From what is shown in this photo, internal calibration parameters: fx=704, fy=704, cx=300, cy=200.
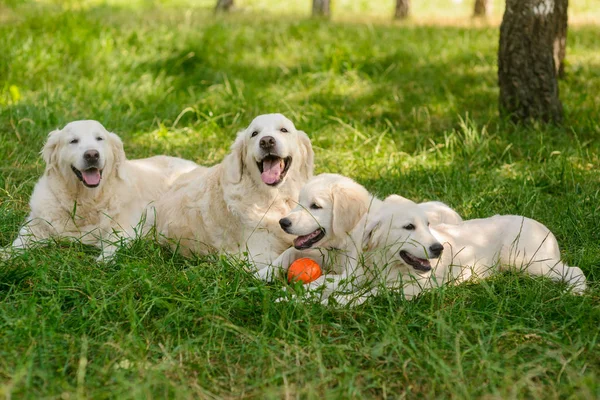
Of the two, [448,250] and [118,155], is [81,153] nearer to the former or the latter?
[118,155]

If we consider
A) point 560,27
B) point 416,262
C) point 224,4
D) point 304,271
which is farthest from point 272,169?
point 224,4

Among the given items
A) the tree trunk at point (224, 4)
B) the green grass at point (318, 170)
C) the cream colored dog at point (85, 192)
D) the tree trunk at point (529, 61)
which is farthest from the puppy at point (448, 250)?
the tree trunk at point (224, 4)

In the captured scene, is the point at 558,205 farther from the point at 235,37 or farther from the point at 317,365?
the point at 235,37

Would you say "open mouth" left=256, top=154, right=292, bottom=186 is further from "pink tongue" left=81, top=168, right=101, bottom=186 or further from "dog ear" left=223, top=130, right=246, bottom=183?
"pink tongue" left=81, top=168, right=101, bottom=186

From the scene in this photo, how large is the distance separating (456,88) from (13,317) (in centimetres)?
627

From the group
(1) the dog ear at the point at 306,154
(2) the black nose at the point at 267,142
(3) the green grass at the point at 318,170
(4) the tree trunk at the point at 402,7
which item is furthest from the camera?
(4) the tree trunk at the point at 402,7

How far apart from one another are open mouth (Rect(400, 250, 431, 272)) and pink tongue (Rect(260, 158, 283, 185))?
1.18 metres

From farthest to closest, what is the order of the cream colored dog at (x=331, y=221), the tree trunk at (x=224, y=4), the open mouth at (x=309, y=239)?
the tree trunk at (x=224, y=4) → the open mouth at (x=309, y=239) → the cream colored dog at (x=331, y=221)

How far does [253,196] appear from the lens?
4.87 metres

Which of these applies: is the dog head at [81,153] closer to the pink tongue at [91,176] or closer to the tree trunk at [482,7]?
the pink tongue at [91,176]

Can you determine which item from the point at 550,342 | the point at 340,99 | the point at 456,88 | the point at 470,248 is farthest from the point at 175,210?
the point at 456,88

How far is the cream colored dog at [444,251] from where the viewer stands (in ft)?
12.9

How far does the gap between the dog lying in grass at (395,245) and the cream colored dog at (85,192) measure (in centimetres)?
137

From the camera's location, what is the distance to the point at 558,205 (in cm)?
539
